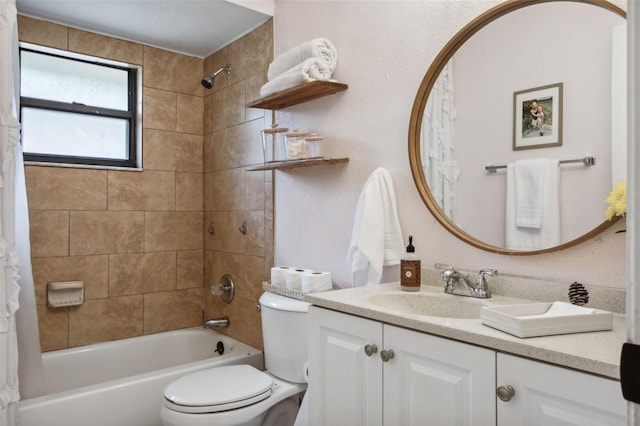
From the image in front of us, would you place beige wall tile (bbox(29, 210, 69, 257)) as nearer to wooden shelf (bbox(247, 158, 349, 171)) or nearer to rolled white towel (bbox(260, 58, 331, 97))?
wooden shelf (bbox(247, 158, 349, 171))

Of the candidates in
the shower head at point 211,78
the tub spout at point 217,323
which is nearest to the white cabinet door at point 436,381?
the tub spout at point 217,323

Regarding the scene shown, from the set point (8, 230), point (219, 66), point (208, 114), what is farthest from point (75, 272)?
point (219, 66)

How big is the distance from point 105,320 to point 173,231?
0.70 meters

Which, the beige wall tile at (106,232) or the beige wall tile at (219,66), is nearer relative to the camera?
the beige wall tile at (106,232)

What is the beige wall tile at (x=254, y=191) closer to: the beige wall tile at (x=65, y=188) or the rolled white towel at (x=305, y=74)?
the rolled white towel at (x=305, y=74)

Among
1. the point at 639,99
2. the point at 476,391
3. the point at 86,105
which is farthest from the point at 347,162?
the point at 86,105

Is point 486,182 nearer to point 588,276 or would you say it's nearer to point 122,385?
point 588,276

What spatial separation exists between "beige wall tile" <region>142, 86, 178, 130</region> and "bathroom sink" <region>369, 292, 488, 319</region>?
2.14 m

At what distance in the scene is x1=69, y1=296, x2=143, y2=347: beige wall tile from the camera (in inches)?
108

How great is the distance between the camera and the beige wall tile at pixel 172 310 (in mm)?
3010

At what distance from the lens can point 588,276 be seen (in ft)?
4.35

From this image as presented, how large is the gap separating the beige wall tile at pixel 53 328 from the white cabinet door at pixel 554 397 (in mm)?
2556

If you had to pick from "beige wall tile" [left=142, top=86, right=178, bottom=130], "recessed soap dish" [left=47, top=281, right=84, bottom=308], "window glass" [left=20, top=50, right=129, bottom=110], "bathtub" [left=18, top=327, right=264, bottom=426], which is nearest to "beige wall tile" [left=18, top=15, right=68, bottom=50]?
"window glass" [left=20, top=50, right=129, bottom=110]

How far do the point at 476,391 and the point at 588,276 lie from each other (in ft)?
1.79
